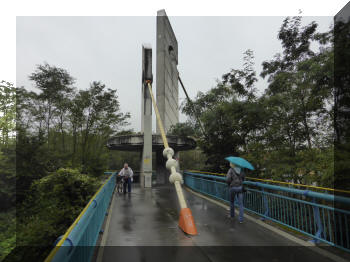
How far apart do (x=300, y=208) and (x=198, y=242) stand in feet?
9.47

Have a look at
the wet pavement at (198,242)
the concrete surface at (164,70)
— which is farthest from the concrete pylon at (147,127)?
the wet pavement at (198,242)

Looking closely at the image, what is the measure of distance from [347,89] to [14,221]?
21200mm

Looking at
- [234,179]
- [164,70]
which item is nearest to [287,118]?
[234,179]

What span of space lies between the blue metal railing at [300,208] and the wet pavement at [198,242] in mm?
541

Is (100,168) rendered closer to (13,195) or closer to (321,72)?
(13,195)

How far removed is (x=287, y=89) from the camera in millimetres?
10945

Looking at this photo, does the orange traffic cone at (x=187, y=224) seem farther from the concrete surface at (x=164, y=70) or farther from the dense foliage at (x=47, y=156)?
the concrete surface at (x=164, y=70)

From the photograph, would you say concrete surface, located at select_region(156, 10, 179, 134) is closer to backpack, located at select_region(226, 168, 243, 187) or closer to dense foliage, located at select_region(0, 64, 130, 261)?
dense foliage, located at select_region(0, 64, 130, 261)

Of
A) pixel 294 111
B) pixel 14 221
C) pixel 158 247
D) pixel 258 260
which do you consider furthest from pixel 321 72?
pixel 14 221

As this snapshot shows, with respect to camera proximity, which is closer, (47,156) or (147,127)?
(147,127)

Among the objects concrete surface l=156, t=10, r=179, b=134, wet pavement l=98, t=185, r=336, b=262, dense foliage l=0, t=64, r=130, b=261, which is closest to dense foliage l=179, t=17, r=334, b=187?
wet pavement l=98, t=185, r=336, b=262

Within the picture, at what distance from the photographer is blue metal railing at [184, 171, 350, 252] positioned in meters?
4.70

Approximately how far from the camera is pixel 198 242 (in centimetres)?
531

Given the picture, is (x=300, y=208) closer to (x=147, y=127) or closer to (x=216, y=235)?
(x=216, y=235)
